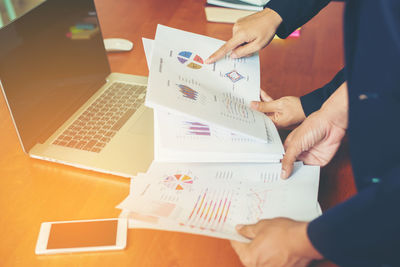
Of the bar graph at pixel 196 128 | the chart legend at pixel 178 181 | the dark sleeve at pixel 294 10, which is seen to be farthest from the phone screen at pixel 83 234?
the dark sleeve at pixel 294 10

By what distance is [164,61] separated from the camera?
86 cm

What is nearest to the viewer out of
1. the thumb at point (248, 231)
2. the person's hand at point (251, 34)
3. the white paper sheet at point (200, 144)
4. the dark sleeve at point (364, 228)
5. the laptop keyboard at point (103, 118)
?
the dark sleeve at point (364, 228)

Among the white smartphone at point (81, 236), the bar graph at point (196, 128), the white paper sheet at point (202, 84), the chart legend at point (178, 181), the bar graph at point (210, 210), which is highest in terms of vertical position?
the white paper sheet at point (202, 84)

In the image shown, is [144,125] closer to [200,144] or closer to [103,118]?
[103,118]

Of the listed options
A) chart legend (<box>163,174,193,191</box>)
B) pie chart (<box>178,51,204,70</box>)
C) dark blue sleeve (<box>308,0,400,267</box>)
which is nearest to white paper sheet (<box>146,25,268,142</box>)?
pie chart (<box>178,51,204,70</box>)

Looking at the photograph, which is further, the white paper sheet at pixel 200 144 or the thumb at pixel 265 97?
the thumb at pixel 265 97

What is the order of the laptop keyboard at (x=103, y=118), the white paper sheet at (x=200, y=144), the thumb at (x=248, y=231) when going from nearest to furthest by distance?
the thumb at (x=248, y=231), the white paper sheet at (x=200, y=144), the laptop keyboard at (x=103, y=118)

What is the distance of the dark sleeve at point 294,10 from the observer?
3.43 ft

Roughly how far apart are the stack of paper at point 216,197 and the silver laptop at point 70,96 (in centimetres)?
10

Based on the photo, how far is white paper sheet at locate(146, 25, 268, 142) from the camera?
75 cm

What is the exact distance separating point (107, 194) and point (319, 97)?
58 cm

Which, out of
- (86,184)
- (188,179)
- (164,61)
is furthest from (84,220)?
(164,61)

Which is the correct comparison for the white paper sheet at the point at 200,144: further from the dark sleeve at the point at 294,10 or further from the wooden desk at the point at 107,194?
the dark sleeve at the point at 294,10

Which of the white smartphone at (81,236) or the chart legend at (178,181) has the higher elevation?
the chart legend at (178,181)
